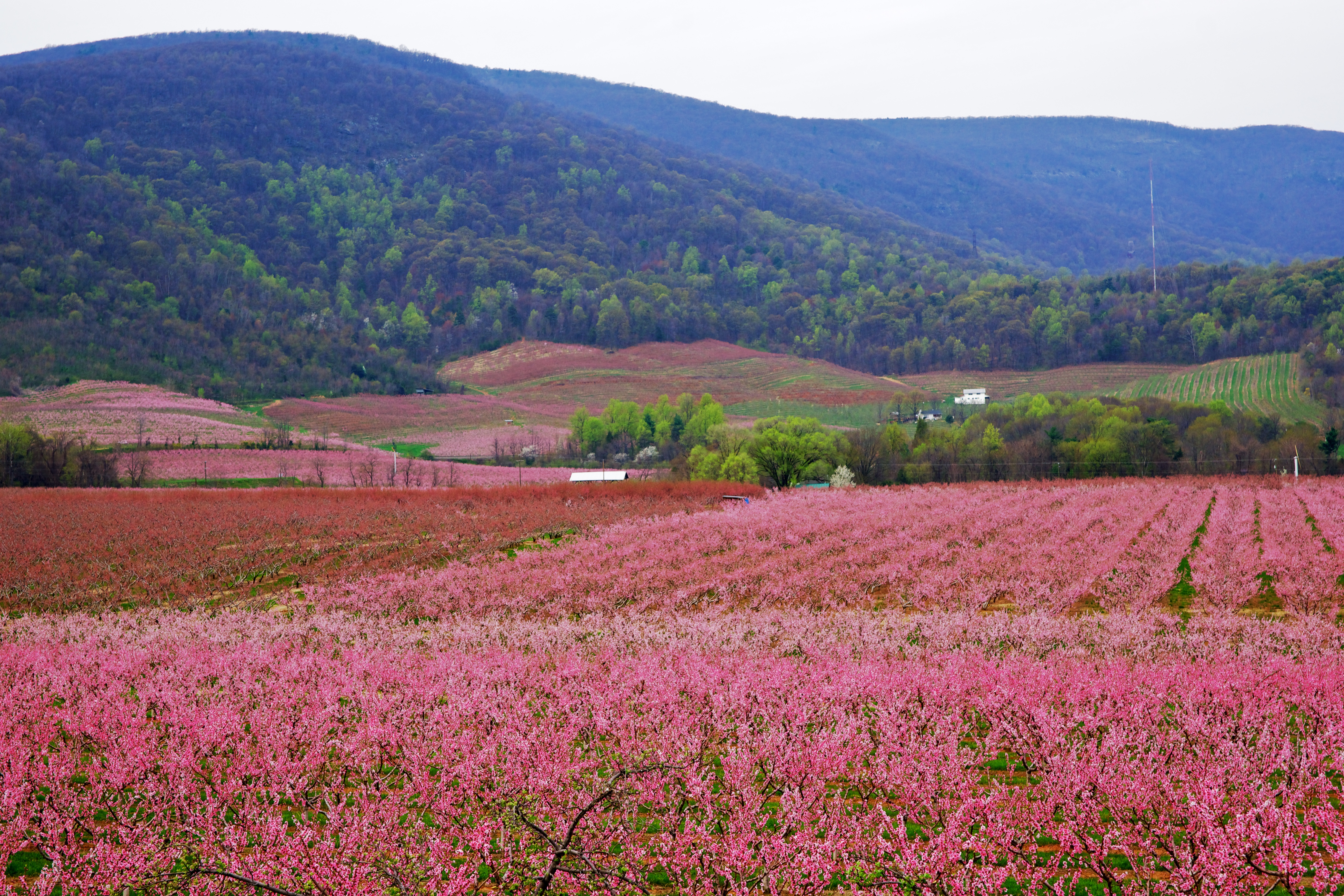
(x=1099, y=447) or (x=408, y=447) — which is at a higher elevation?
(x=1099, y=447)

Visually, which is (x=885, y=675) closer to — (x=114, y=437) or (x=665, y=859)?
(x=665, y=859)

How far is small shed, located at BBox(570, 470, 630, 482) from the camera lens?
8025 centimetres

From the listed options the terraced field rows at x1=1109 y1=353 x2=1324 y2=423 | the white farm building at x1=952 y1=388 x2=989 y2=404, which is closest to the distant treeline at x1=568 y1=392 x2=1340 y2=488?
the terraced field rows at x1=1109 y1=353 x2=1324 y2=423

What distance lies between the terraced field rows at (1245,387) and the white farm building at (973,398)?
62.9ft

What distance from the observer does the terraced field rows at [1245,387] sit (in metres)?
114

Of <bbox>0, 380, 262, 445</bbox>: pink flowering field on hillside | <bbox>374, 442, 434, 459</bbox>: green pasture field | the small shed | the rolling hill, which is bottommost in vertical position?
the small shed

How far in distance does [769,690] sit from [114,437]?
321 ft

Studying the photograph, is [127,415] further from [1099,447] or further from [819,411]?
[1099,447]

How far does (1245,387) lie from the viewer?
431ft

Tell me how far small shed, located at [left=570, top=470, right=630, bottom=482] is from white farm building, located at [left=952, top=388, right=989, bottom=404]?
261 feet

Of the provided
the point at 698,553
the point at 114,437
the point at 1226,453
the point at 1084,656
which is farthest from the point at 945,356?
the point at 1084,656

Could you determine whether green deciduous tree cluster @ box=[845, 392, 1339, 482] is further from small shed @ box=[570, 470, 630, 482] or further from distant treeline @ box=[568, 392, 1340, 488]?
small shed @ box=[570, 470, 630, 482]

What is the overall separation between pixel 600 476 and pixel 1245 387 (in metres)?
98.4

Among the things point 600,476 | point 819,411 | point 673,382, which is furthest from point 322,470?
point 673,382
